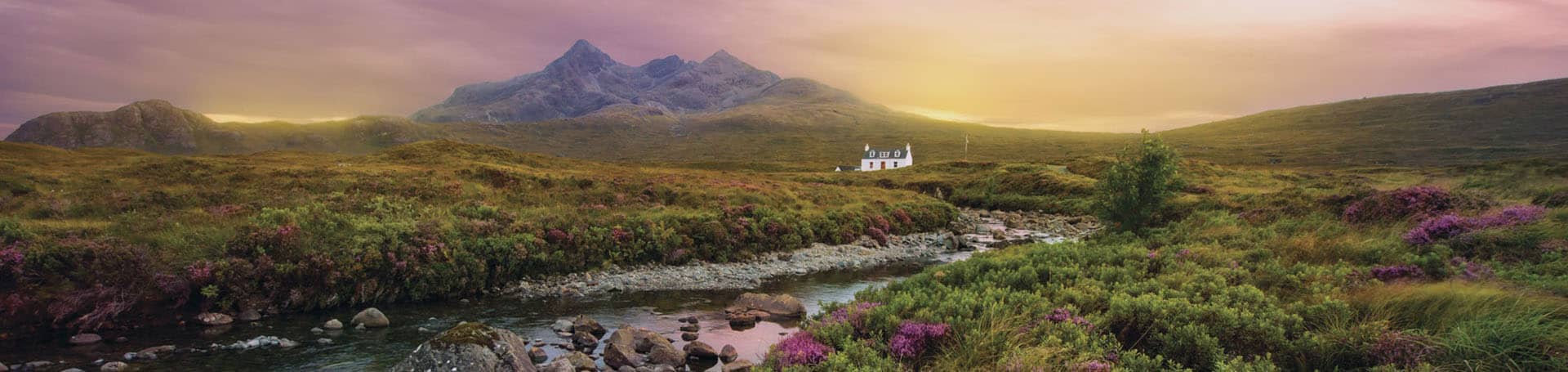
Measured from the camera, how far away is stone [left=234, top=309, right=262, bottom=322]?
57.3ft

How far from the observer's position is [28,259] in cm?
1644

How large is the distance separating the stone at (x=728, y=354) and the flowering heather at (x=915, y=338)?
520cm

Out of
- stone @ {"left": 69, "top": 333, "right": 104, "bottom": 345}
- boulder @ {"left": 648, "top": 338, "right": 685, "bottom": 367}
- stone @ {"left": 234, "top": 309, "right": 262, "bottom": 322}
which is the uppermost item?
stone @ {"left": 69, "top": 333, "right": 104, "bottom": 345}

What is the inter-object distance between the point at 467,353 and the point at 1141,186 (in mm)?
22647

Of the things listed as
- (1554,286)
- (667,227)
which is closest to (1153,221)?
(1554,286)

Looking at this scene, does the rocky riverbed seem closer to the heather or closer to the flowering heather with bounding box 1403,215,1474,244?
the heather

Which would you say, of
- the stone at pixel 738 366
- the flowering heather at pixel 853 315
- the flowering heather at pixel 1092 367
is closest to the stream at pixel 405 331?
the stone at pixel 738 366

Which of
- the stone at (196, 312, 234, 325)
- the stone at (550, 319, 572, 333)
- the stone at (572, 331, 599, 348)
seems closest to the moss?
the stone at (572, 331, 599, 348)

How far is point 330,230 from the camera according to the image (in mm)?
21719

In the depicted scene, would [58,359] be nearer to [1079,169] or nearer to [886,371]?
[886,371]

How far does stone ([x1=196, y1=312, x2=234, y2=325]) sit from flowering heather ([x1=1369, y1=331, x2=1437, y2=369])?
2446cm

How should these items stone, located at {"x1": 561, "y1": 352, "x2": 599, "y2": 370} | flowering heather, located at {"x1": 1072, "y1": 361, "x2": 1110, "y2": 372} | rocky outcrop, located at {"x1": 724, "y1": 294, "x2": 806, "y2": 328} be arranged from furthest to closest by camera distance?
rocky outcrop, located at {"x1": 724, "y1": 294, "x2": 806, "y2": 328} → stone, located at {"x1": 561, "y1": 352, "x2": 599, "y2": 370} → flowering heather, located at {"x1": 1072, "y1": 361, "x2": 1110, "y2": 372}

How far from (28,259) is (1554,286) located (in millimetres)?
32250

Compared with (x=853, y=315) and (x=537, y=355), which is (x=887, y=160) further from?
(x=853, y=315)
